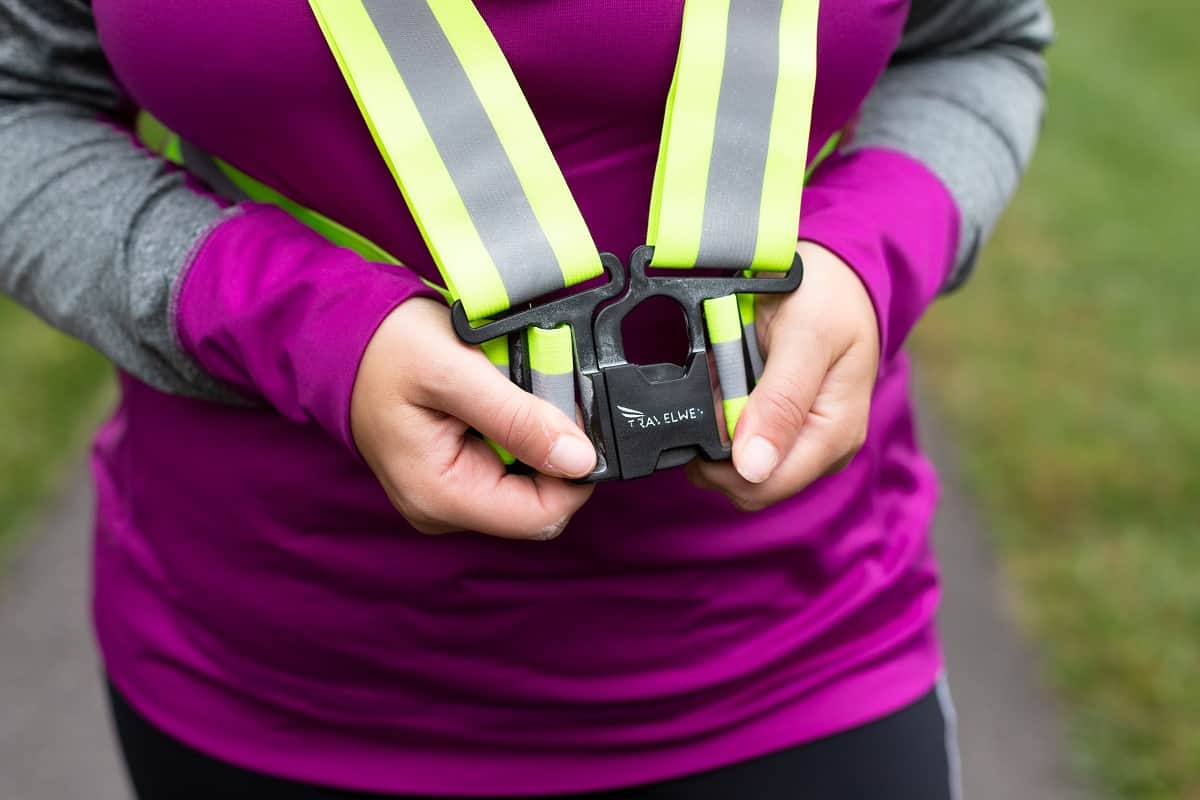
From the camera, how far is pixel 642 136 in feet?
4.10

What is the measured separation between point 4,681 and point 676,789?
2.51 meters

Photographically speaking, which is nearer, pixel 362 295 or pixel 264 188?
pixel 362 295

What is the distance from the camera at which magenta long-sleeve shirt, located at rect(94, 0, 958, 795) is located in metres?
1.19

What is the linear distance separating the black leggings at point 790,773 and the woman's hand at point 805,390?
39 centimetres

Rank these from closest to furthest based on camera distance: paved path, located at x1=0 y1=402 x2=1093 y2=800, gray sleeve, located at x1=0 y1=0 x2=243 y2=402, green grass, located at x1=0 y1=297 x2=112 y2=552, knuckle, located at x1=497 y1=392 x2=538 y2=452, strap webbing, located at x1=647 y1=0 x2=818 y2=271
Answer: knuckle, located at x1=497 y1=392 x2=538 y2=452 < strap webbing, located at x1=647 y1=0 x2=818 y2=271 < gray sleeve, located at x1=0 y1=0 x2=243 y2=402 < paved path, located at x1=0 y1=402 x2=1093 y2=800 < green grass, located at x1=0 y1=297 x2=112 y2=552

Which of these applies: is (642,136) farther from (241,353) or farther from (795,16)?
(241,353)

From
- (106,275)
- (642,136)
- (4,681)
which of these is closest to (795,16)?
(642,136)

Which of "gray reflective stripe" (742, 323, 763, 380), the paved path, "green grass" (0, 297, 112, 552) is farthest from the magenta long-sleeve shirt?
"green grass" (0, 297, 112, 552)

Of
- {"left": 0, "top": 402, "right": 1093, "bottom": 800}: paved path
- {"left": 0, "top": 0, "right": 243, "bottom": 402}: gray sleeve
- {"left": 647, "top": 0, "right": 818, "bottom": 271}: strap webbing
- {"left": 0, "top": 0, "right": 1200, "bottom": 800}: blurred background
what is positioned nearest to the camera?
{"left": 647, "top": 0, "right": 818, "bottom": 271}: strap webbing

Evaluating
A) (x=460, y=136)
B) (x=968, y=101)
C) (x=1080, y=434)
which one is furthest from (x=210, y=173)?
(x=1080, y=434)

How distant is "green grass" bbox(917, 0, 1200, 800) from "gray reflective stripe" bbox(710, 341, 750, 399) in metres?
2.08

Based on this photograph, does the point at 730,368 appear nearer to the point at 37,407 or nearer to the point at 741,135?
the point at 741,135

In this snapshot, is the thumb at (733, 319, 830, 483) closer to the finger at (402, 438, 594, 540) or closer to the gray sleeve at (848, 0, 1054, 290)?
the finger at (402, 438, 594, 540)

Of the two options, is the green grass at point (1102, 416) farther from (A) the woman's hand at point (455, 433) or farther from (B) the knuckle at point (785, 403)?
(A) the woman's hand at point (455, 433)
